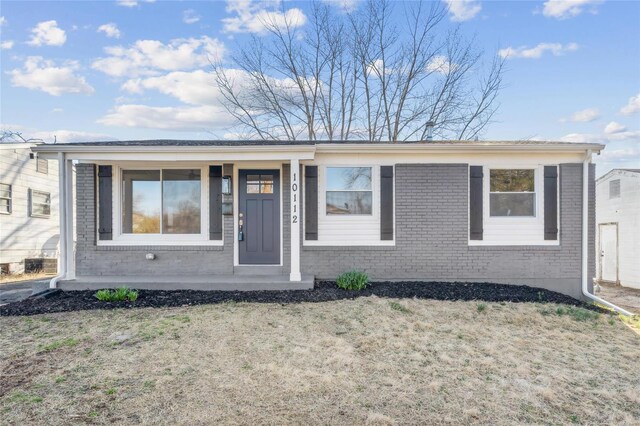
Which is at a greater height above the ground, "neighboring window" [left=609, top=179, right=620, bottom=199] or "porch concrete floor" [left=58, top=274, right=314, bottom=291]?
"neighboring window" [left=609, top=179, right=620, bottom=199]

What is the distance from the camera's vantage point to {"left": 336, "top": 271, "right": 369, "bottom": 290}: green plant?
718 cm

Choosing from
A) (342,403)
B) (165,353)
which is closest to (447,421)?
(342,403)

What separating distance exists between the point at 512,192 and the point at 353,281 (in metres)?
4.00

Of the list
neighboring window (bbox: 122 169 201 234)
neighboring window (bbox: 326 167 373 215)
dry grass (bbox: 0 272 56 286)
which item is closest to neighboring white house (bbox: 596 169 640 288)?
neighboring window (bbox: 326 167 373 215)

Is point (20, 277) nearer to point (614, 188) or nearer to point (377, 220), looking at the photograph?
point (377, 220)

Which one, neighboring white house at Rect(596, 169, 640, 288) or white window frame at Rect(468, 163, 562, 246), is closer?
white window frame at Rect(468, 163, 562, 246)

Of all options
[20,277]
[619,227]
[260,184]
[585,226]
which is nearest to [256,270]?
[260,184]

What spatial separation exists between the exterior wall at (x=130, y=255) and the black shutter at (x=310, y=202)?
162cm

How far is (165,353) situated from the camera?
4273 mm

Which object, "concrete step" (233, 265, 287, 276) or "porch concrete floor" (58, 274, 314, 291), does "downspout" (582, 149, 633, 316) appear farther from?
"concrete step" (233, 265, 287, 276)

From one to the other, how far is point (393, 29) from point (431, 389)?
59.0 ft

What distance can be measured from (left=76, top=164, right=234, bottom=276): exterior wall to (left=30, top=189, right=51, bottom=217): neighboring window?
7.69 metres

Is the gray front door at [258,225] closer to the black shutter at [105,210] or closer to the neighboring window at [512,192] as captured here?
the black shutter at [105,210]

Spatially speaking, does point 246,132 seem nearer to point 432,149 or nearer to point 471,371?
point 432,149
